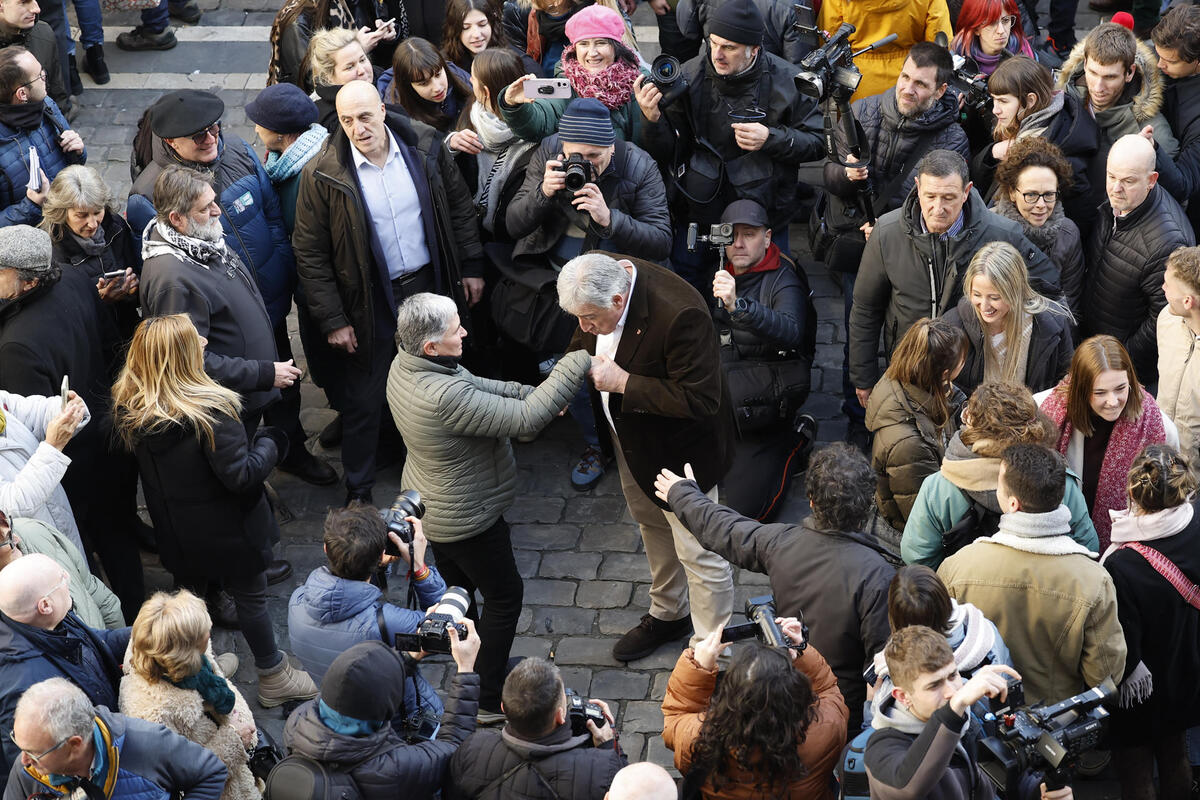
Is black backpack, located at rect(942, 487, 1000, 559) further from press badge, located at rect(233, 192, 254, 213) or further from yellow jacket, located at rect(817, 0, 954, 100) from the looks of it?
press badge, located at rect(233, 192, 254, 213)

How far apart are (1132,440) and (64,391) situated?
14.6ft

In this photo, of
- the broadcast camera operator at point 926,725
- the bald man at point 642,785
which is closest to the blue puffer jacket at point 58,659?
the bald man at point 642,785

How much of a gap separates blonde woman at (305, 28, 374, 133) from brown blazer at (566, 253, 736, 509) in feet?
8.58

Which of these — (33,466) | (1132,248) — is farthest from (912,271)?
(33,466)

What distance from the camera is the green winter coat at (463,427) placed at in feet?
17.3

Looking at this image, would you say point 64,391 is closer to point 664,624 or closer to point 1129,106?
point 664,624

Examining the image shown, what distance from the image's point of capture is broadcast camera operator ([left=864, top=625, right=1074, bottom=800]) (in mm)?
3631

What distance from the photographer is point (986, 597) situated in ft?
14.9

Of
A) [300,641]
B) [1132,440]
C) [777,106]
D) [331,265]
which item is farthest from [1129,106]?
[300,641]

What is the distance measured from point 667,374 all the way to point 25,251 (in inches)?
113

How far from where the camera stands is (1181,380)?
5586 millimetres

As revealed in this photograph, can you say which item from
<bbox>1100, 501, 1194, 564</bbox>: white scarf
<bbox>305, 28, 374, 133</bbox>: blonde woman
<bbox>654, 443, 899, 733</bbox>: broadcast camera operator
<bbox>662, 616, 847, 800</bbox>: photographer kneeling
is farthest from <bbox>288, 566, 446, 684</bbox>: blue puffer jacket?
<bbox>305, 28, 374, 133</bbox>: blonde woman

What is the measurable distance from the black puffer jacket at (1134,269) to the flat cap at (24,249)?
504 centimetres

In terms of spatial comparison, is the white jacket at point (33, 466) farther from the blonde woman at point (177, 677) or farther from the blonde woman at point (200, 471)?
the blonde woman at point (177, 677)
